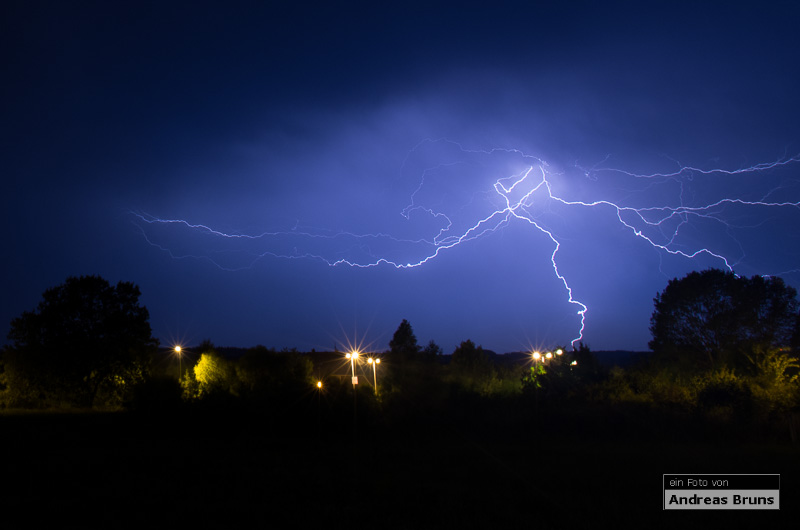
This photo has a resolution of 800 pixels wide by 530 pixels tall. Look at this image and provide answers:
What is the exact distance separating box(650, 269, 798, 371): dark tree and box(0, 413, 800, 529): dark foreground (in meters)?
21.5

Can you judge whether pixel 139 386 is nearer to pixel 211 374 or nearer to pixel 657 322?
pixel 211 374

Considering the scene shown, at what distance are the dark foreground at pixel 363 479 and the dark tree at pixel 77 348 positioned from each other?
14395mm

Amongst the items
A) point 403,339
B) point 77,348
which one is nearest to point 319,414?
point 77,348

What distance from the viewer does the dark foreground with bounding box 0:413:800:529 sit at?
6.68 meters

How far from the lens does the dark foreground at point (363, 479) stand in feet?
21.9

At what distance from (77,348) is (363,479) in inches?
1090

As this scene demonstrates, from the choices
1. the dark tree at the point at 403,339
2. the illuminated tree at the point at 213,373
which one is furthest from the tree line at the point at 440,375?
the dark tree at the point at 403,339

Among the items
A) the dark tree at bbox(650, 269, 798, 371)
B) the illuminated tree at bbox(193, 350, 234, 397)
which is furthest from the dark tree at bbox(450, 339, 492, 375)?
the dark tree at bbox(650, 269, 798, 371)

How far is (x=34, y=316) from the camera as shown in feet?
95.7

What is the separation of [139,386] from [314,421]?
343 inches

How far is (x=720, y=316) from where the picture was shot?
3456 centimetres

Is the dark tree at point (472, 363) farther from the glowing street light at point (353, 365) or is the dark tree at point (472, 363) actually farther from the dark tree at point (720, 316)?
the dark tree at point (720, 316)

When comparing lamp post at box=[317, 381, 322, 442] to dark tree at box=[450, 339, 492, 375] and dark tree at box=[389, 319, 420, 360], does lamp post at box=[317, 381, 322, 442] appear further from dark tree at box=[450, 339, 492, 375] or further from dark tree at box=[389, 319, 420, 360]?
dark tree at box=[389, 319, 420, 360]

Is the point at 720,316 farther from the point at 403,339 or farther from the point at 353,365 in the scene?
the point at 353,365
